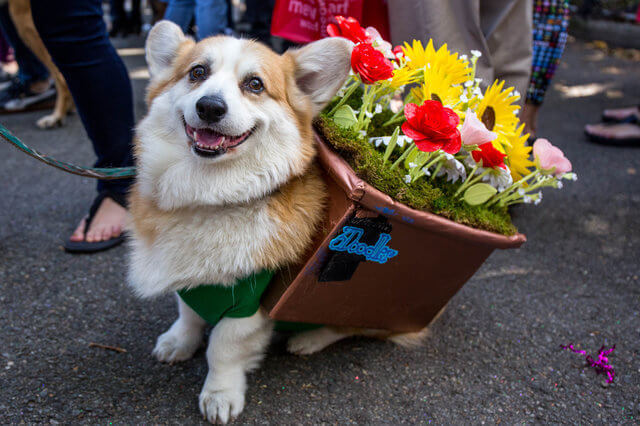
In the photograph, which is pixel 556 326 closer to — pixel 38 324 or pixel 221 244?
pixel 221 244

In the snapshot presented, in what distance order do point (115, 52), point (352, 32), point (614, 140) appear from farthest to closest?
1. point (614, 140)
2. point (115, 52)
3. point (352, 32)

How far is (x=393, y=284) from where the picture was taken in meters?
1.61

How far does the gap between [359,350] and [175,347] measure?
0.76 meters

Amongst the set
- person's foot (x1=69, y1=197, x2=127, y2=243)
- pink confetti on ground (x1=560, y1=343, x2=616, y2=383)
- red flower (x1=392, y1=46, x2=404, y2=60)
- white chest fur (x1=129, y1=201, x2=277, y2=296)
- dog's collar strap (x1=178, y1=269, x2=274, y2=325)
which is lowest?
person's foot (x1=69, y1=197, x2=127, y2=243)

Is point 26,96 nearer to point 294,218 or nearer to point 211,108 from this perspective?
point 211,108

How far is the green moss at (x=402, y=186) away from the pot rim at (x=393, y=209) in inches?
0.8

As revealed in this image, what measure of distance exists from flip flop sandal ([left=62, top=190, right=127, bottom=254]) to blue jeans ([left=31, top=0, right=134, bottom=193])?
2.3 inches

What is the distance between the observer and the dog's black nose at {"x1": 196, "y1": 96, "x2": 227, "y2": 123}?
1361 millimetres

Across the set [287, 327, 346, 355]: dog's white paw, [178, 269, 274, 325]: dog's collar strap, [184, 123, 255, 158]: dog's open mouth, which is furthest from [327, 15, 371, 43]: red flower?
[287, 327, 346, 355]: dog's white paw

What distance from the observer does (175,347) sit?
176 centimetres

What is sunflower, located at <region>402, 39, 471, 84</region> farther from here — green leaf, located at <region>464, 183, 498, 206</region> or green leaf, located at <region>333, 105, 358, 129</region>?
green leaf, located at <region>464, 183, 498, 206</region>

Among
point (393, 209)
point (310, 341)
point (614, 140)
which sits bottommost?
point (614, 140)

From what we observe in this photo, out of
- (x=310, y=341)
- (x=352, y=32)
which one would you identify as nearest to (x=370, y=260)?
(x=310, y=341)

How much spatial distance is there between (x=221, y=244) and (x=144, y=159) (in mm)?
420
